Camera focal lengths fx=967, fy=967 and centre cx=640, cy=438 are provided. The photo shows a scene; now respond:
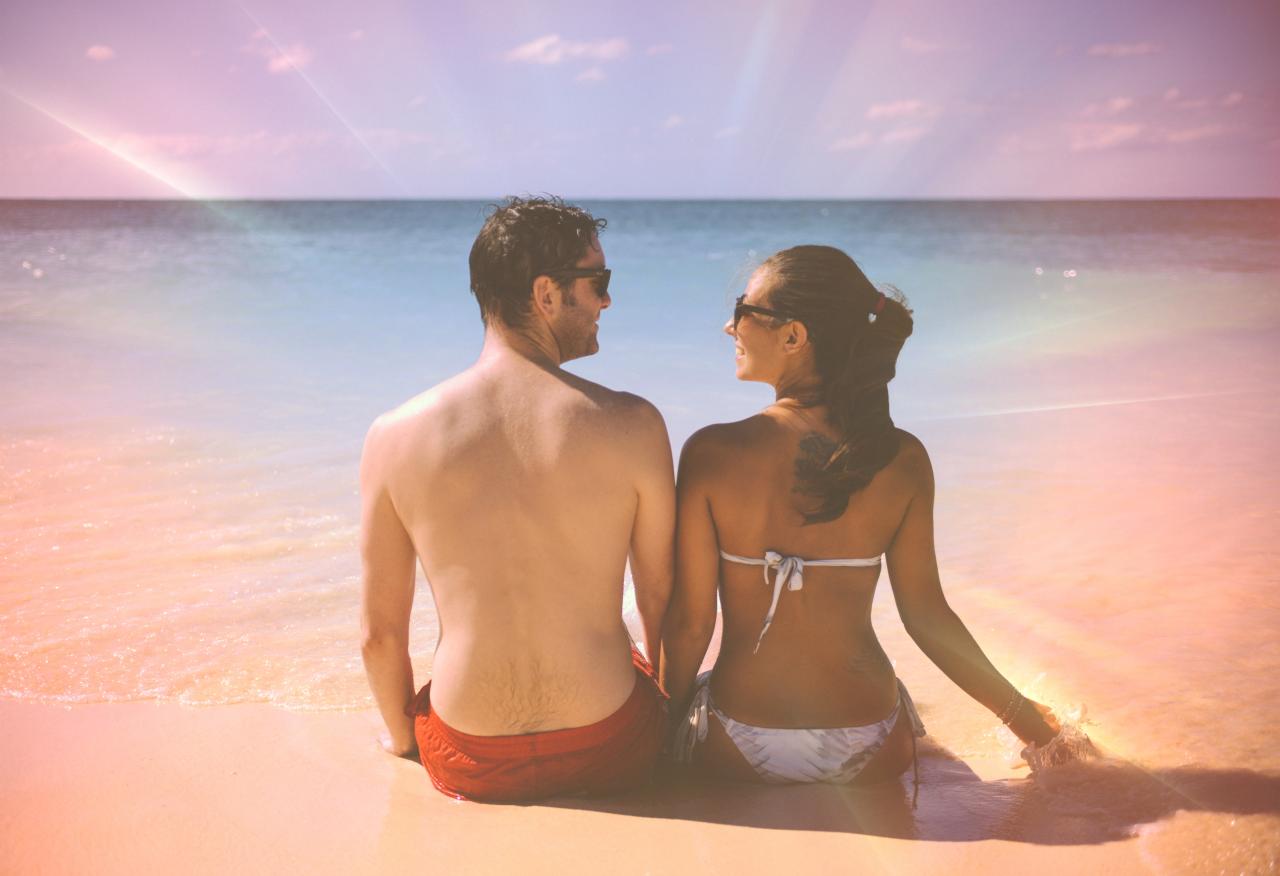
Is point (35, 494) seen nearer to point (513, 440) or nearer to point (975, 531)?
point (513, 440)

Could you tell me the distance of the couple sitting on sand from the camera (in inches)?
87.2

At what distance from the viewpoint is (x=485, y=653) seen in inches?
88.8

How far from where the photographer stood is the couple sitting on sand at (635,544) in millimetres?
2215

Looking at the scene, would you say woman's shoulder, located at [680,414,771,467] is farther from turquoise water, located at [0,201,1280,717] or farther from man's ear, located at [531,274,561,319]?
turquoise water, located at [0,201,1280,717]

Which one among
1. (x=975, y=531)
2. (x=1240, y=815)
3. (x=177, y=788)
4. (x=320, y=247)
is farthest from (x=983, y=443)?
(x=320, y=247)

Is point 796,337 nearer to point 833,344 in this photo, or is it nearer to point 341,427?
point 833,344

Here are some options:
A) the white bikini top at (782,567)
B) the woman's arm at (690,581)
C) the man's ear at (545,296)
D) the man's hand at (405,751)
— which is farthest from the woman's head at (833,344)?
the man's hand at (405,751)

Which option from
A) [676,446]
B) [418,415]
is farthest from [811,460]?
[676,446]

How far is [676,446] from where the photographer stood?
20.3 ft

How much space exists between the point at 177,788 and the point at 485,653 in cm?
99

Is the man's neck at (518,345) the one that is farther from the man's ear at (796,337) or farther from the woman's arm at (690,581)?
the man's ear at (796,337)

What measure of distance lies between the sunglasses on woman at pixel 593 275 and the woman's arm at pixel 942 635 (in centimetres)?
97

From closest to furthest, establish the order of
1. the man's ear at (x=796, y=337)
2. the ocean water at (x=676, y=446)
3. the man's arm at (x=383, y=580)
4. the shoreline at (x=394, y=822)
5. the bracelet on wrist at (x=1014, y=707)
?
the shoreline at (x=394, y=822) → the man's arm at (x=383, y=580) → the man's ear at (x=796, y=337) → the bracelet on wrist at (x=1014, y=707) → the ocean water at (x=676, y=446)

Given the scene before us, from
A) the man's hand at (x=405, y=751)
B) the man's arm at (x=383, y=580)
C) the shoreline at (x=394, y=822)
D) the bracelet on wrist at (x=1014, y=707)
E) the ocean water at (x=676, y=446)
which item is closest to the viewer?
the shoreline at (x=394, y=822)
